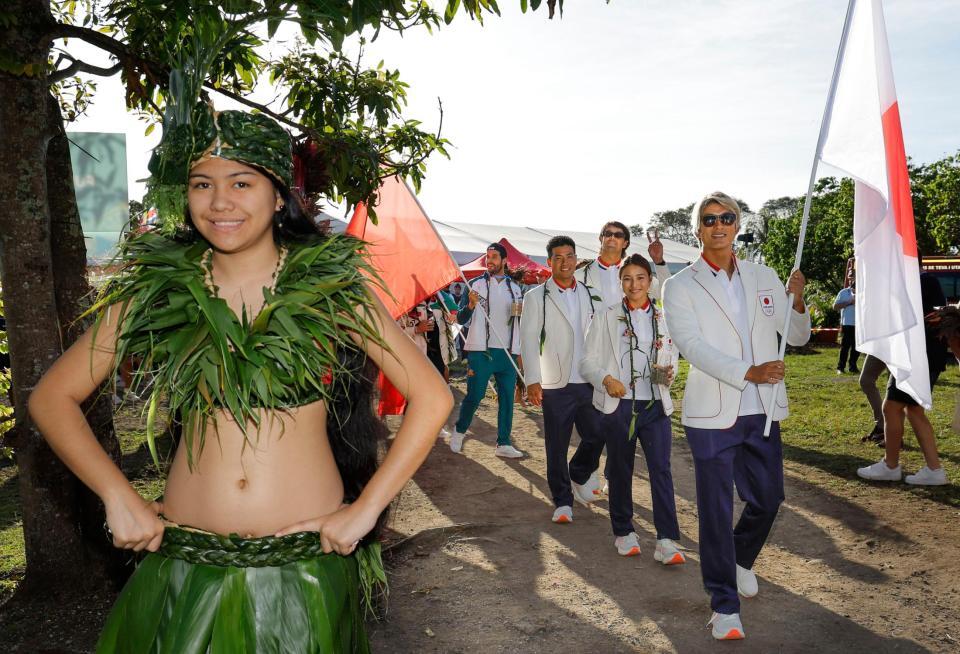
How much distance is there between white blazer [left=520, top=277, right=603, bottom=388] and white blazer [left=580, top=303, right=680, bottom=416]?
35cm

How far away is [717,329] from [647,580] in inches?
67.6

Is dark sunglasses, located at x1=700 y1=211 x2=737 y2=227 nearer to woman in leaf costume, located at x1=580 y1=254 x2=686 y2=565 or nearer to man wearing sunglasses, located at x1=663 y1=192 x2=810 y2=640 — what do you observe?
man wearing sunglasses, located at x1=663 y1=192 x2=810 y2=640

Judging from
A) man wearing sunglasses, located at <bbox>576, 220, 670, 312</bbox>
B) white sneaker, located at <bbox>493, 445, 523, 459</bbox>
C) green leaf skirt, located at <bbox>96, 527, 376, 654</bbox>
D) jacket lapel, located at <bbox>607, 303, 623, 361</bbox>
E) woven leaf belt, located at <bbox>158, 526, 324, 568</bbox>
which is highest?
man wearing sunglasses, located at <bbox>576, 220, 670, 312</bbox>

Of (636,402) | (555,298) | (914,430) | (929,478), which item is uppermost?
(555,298)

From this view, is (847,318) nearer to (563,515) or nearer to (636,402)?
(563,515)

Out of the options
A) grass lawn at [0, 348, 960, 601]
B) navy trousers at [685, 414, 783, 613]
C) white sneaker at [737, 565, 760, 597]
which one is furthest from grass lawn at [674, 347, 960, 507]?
navy trousers at [685, 414, 783, 613]

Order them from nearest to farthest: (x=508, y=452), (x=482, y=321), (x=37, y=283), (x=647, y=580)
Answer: (x=37, y=283)
(x=647, y=580)
(x=508, y=452)
(x=482, y=321)

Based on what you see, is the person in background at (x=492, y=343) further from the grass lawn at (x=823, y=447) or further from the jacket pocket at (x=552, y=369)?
the grass lawn at (x=823, y=447)

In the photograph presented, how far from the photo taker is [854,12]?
432 cm

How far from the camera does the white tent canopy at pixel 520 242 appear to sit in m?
22.2

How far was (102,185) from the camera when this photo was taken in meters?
8.38

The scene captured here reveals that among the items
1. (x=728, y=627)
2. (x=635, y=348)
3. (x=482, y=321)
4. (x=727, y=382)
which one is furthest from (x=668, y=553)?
(x=482, y=321)

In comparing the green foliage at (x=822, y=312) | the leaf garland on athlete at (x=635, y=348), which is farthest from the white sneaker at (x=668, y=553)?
the green foliage at (x=822, y=312)

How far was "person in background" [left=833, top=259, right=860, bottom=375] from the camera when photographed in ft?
44.2
